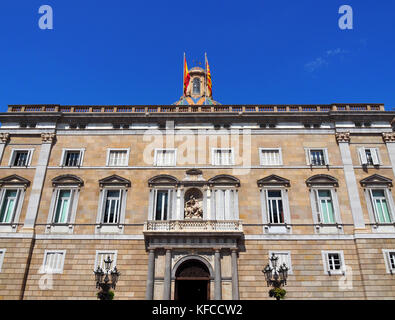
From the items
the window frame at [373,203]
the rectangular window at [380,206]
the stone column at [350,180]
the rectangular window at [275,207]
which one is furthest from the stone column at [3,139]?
the rectangular window at [380,206]

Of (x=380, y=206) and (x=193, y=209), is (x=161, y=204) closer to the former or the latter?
(x=193, y=209)

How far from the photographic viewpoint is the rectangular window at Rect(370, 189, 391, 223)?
24219mm

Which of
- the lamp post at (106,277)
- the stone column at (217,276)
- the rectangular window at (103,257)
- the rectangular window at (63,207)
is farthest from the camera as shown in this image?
the rectangular window at (63,207)

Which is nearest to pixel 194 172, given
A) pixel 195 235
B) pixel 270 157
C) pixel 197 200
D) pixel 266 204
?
pixel 197 200

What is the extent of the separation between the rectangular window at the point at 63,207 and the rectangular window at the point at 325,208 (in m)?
18.7

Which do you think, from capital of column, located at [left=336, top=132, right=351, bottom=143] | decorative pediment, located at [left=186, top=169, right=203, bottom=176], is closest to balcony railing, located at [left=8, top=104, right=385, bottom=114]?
capital of column, located at [left=336, top=132, right=351, bottom=143]

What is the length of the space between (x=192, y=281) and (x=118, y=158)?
442 inches

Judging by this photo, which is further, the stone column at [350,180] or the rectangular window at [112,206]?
the rectangular window at [112,206]

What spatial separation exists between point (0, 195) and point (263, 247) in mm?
20010

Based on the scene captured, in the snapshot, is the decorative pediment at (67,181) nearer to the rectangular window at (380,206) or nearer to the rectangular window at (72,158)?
the rectangular window at (72,158)

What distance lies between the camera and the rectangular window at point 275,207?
961 inches

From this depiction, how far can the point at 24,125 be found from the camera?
1105 inches
